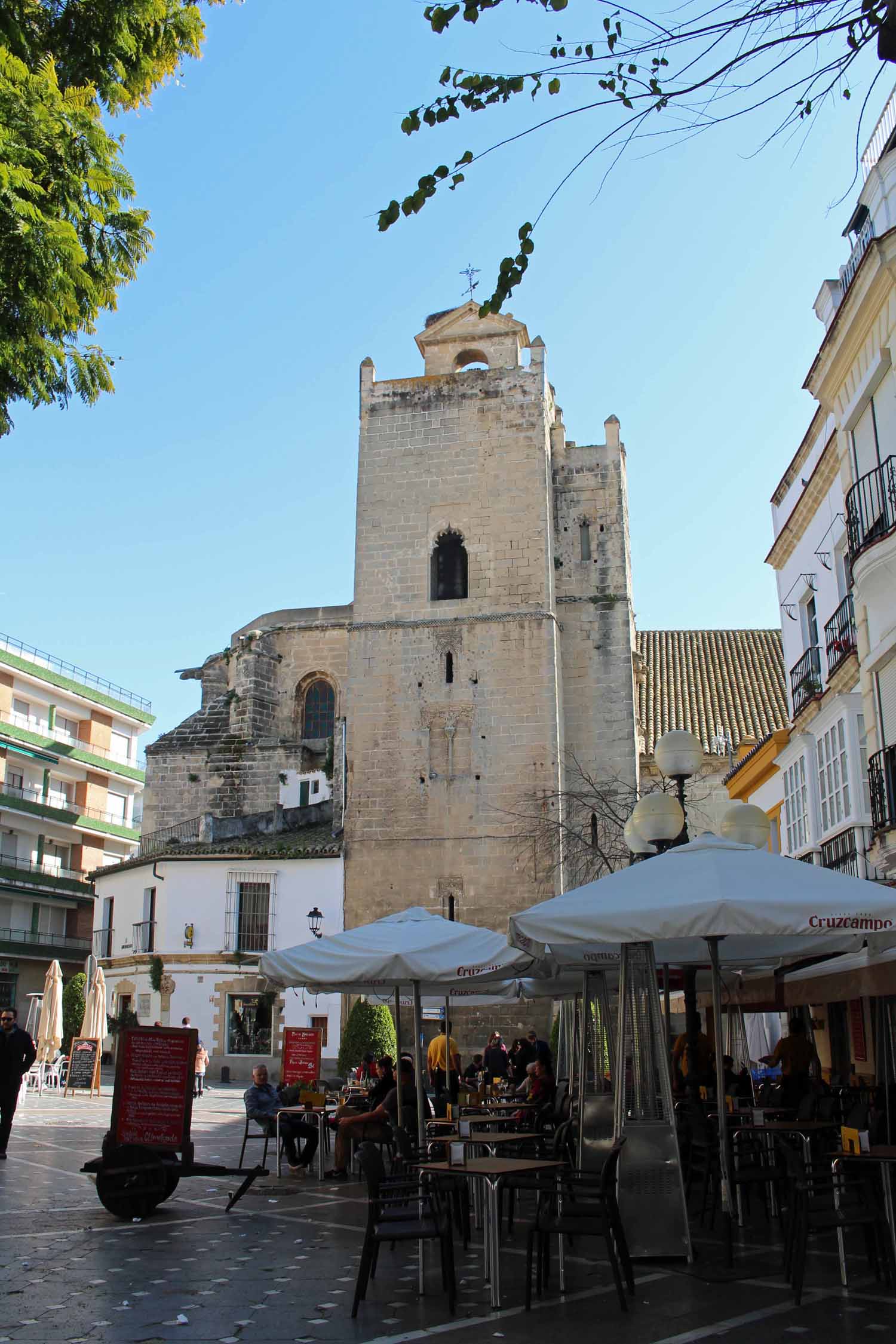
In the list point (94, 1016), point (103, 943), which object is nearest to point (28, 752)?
point (103, 943)

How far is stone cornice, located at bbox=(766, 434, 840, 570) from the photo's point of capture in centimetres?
1713

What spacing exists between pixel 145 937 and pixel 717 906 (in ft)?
89.7

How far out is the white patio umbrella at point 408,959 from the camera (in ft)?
32.0

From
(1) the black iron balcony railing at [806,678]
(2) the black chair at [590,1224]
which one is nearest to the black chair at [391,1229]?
(2) the black chair at [590,1224]

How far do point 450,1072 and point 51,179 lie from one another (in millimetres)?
12343

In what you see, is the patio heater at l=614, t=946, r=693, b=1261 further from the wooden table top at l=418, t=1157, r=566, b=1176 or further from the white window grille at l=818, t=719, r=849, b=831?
the white window grille at l=818, t=719, r=849, b=831

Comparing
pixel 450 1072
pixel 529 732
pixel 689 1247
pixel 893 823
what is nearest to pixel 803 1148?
pixel 689 1247

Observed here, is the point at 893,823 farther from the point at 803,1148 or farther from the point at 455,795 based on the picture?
the point at 455,795

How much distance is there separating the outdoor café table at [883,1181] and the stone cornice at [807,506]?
11.7m

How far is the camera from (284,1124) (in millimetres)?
12906

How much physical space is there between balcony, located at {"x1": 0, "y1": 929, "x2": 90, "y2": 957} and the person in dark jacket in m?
33.6

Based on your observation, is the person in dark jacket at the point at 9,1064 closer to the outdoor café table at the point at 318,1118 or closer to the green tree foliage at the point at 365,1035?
the outdoor café table at the point at 318,1118

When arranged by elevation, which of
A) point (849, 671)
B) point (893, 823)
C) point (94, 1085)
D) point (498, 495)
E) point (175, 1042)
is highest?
point (498, 495)

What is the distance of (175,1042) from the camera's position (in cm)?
996
